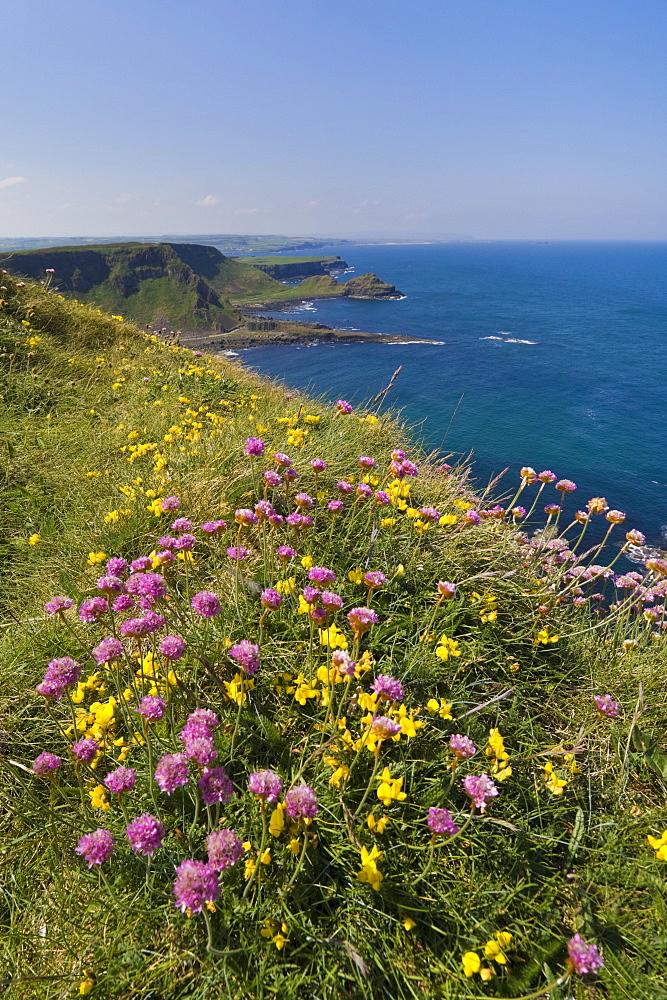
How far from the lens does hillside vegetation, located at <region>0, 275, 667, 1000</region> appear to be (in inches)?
73.1

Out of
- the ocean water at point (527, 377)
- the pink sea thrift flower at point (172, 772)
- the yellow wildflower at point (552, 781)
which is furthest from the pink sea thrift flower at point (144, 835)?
the ocean water at point (527, 377)

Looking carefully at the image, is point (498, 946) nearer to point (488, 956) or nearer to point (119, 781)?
point (488, 956)

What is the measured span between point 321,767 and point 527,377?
205 ft

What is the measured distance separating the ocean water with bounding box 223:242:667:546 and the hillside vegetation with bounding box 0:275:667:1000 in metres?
3.74

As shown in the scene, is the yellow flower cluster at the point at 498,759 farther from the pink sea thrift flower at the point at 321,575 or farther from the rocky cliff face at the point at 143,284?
the rocky cliff face at the point at 143,284

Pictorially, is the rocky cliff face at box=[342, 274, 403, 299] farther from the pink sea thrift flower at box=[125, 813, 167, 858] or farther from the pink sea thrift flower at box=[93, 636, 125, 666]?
the pink sea thrift flower at box=[125, 813, 167, 858]

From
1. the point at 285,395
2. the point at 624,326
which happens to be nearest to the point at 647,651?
the point at 285,395

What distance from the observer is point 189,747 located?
1804 millimetres

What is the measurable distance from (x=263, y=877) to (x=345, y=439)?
4.79 m

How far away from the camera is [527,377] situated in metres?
57.2

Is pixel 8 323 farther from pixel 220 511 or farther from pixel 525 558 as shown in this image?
pixel 525 558

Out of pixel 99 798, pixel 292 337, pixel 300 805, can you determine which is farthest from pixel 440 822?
pixel 292 337

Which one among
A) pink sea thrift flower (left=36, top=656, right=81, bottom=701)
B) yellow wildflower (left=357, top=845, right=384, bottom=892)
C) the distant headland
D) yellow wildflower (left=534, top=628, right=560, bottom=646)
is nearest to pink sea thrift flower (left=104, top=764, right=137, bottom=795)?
pink sea thrift flower (left=36, top=656, right=81, bottom=701)

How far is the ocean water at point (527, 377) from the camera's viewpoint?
1393 inches
